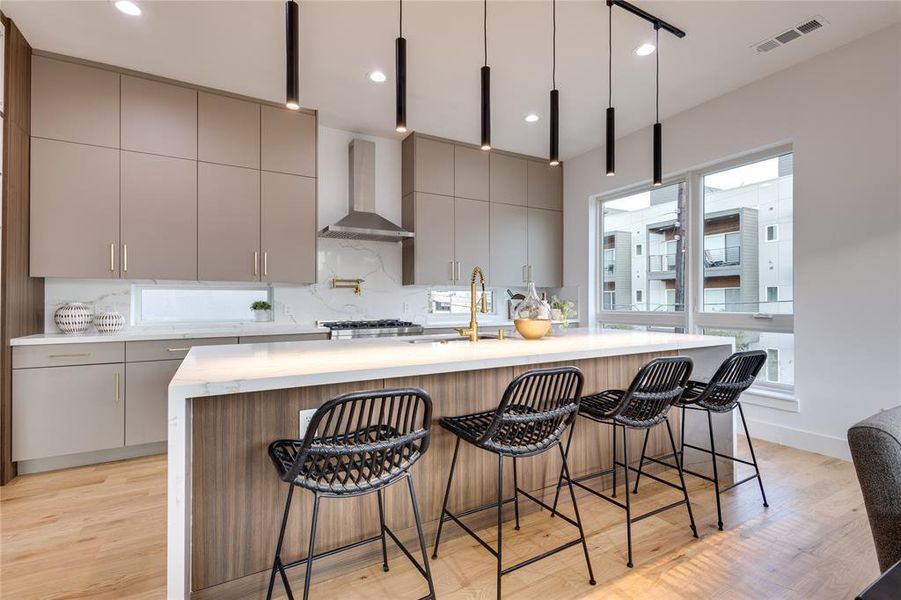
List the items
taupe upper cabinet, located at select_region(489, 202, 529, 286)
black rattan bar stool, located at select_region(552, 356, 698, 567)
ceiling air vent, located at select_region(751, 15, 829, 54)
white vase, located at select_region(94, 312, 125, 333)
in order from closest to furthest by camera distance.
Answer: black rattan bar stool, located at select_region(552, 356, 698, 567) < ceiling air vent, located at select_region(751, 15, 829, 54) < white vase, located at select_region(94, 312, 125, 333) < taupe upper cabinet, located at select_region(489, 202, 529, 286)

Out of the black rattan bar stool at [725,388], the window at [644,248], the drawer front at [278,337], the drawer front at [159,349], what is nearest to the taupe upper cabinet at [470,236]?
the window at [644,248]

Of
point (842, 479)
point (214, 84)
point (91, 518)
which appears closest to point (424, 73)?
point (214, 84)

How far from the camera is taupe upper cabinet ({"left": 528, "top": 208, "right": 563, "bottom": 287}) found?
17.0 feet

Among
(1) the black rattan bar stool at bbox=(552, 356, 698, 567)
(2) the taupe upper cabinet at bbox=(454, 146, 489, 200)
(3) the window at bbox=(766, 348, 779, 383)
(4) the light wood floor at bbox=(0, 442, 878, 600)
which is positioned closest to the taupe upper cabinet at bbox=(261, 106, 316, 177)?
(2) the taupe upper cabinet at bbox=(454, 146, 489, 200)

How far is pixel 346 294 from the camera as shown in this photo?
444cm

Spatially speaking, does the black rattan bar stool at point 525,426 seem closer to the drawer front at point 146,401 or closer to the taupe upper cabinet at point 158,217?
the drawer front at point 146,401

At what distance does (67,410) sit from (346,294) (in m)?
2.28

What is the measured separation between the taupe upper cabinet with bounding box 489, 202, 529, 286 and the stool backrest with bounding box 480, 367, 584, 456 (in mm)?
3213

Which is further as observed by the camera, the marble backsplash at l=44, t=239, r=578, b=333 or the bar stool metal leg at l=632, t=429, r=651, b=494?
the marble backsplash at l=44, t=239, r=578, b=333

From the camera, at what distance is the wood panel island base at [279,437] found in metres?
1.38

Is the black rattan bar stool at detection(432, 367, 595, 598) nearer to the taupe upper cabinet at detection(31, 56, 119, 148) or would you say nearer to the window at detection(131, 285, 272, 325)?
the window at detection(131, 285, 272, 325)

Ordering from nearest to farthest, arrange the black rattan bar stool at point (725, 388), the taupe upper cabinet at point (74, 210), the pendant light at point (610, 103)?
1. the black rattan bar stool at point (725, 388)
2. the pendant light at point (610, 103)
3. the taupe upper cabinet at point (74, 210)

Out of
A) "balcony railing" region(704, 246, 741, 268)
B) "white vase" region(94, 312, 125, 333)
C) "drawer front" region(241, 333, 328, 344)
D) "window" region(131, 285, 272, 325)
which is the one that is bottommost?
"drawer front" region(241, 333, 328, 344)

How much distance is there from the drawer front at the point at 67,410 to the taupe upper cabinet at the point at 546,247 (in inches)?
159
